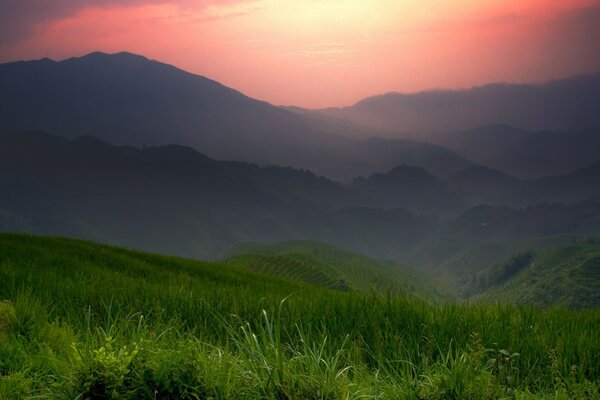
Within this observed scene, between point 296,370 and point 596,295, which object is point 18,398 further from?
point 596,295

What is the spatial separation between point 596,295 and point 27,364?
450ft

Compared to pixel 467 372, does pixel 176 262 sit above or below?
below

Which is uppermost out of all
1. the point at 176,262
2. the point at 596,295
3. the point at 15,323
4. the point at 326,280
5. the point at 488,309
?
the point at 15,323

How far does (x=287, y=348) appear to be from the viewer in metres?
5.97

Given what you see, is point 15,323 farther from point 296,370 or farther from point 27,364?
point 296,370

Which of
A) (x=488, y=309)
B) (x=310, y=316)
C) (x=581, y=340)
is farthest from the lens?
(x=488, y=309)

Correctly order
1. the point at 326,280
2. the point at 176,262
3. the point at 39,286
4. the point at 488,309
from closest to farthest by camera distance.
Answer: the point at 488,309 → the point at 39,286 → the point at 176,262 → the point at 326,280

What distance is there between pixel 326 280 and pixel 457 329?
282 ft

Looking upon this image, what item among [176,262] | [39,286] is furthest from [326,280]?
[39,286]

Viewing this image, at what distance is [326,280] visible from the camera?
91.6 m

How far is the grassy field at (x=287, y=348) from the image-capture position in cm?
411

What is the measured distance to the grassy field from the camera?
13.5 feet

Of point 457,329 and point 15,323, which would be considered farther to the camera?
A: point 457,329

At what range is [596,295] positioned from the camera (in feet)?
392
